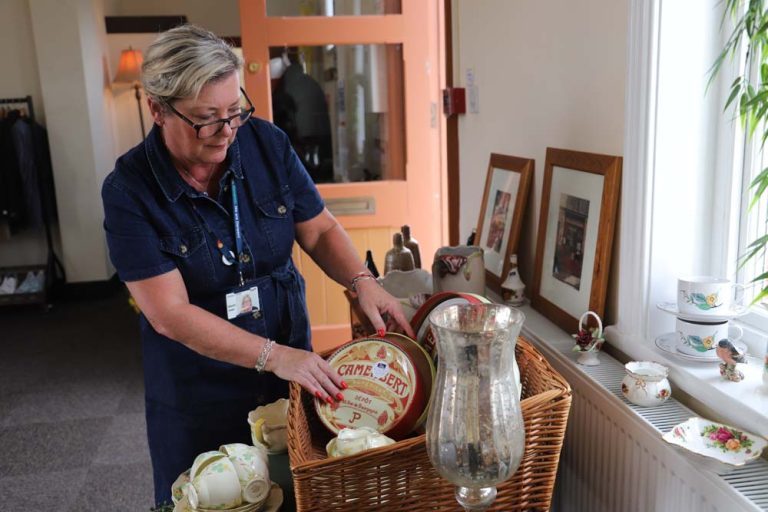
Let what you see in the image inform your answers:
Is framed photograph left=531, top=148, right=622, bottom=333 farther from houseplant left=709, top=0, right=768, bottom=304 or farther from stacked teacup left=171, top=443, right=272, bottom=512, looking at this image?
stacked teacup left=171, top=443, right=272, bottom=512

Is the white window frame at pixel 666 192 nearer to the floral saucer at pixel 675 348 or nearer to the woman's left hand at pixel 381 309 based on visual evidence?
the floral saucer at pixel 675 348

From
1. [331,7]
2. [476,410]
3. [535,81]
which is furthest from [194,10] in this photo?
[476,410]

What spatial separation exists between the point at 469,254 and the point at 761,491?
88 centimetres

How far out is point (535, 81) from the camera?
69.1 inches

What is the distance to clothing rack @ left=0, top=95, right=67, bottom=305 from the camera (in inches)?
191

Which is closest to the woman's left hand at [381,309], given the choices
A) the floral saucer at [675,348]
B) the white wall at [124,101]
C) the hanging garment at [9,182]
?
the floral saucer at [675,348]

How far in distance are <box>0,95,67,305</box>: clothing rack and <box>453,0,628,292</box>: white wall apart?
12.2ft

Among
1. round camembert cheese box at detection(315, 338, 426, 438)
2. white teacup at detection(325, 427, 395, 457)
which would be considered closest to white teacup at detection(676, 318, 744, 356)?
round camembert cheese box at detection(315, 338, 426, 438)

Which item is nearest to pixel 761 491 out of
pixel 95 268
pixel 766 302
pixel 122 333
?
pixel 766 302

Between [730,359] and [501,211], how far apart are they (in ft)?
3.01

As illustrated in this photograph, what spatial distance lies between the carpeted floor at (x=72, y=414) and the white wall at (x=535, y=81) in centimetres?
170

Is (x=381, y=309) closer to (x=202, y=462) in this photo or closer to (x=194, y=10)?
(x=202, y=462)

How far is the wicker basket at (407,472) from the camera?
3.04 feet

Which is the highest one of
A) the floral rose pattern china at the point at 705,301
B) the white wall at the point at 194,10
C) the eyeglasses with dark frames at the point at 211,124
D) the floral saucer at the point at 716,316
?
the white wall at the point at 194,10
